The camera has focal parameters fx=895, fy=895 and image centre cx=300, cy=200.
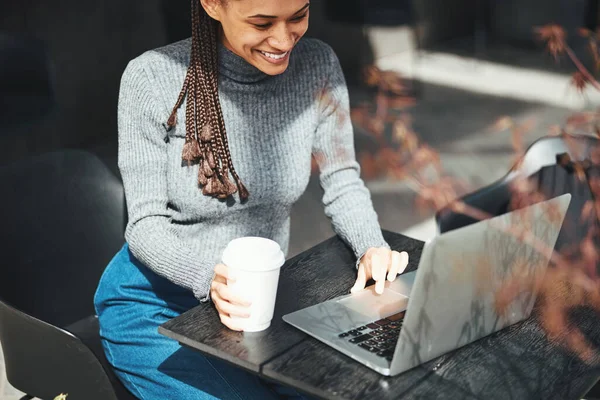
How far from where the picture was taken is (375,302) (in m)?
1.81

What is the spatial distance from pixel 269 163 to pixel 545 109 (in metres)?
4.14

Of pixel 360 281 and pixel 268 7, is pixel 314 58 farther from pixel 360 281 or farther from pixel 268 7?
pixel 360 281

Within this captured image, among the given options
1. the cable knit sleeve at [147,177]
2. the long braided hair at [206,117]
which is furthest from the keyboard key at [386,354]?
the long braided hair at [206,117]

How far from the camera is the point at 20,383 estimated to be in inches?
84.3

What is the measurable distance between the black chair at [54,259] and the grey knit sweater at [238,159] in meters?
0.31

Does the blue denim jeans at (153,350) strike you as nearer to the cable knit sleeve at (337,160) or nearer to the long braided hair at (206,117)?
the long braided hair at (206,117)

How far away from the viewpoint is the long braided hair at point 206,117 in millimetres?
2035

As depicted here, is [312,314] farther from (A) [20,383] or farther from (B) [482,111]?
(B) [482,111]

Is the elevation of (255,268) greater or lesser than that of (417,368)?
greater

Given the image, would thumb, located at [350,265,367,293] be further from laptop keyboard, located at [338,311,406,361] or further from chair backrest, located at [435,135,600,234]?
chair backrest, located at [435,135,600,234]

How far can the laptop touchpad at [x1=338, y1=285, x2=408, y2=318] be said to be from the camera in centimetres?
176

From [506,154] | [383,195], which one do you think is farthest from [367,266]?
[506,154]

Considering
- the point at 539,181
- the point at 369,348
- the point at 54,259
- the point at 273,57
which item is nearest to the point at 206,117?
the point at 273,57

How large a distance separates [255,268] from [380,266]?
42cm
